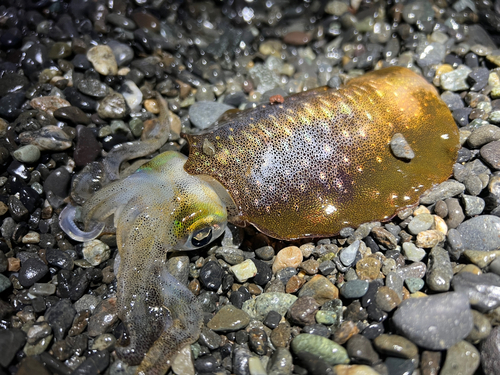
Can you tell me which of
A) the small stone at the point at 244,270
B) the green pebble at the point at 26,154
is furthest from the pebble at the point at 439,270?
the green pebble at the point at 26,154

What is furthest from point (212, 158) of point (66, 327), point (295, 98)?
point (66, 327)

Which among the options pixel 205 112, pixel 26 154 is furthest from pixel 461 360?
pixel 26 154

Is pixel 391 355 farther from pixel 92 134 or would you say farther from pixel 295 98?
pixel 92 134

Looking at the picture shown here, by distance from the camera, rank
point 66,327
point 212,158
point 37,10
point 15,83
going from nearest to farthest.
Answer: point 66,327
point 212,158
point 15,83
point 37,10

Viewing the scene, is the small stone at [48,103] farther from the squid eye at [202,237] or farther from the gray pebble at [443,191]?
the gray pebble at [443,191]

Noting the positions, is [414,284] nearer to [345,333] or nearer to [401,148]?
[345,333]

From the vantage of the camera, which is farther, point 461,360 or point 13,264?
point 13,264
